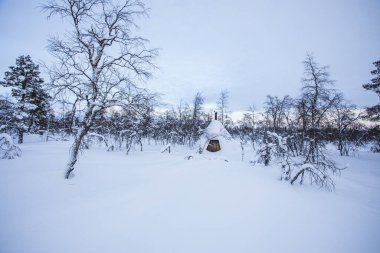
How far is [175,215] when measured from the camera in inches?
230

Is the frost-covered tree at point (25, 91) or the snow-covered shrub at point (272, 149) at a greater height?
the frost-covered tree at point (25, 91)

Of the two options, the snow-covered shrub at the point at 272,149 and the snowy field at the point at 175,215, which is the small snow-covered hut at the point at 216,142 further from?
the snowy field at the point at 175,215

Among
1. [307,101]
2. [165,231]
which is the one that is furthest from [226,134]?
[165,231]

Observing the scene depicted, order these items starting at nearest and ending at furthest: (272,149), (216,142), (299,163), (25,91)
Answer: (299,163) → (272,149) → (25,91) → (216,142)

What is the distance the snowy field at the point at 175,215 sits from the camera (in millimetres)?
4504

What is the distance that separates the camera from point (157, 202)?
21.8ft

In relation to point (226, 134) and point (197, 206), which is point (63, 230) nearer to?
point (197, 206)

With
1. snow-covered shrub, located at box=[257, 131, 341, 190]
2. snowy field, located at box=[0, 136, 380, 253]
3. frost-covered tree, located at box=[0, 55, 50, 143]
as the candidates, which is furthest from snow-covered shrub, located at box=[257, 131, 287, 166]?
frost-covered tree, located at box=[0, 55, 50, 143]

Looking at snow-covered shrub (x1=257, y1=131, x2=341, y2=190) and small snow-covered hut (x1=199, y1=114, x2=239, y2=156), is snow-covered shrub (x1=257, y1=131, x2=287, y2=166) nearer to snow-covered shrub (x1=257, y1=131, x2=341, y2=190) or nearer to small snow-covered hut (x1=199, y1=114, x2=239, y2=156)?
snow-covered shrub (x1=257, y1=131, x2=341, y2=190)

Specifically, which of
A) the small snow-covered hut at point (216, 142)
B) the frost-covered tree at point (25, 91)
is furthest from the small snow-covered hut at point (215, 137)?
the frost-covered tree at point (25, 91)

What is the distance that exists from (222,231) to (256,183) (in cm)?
479

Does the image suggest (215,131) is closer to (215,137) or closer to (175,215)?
(215,137)

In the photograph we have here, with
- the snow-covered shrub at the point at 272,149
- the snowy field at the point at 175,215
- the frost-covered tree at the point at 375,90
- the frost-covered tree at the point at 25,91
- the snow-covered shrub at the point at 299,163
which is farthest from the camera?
the frost-covered tree at the point at 25,91

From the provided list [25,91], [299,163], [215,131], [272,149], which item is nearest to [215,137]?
[215,131]
